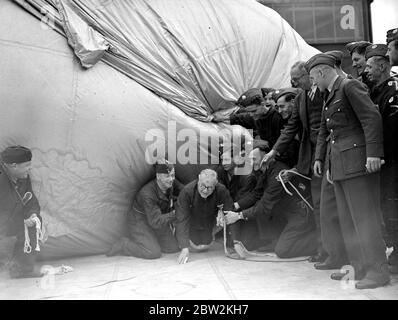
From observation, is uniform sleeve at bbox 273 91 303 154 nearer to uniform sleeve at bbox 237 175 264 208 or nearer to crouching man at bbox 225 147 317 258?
crouching man at bbox 225 147 317 258

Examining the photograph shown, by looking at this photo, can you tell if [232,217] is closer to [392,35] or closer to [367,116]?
[367,116]

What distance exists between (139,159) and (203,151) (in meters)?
0.48

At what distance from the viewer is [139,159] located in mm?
3350

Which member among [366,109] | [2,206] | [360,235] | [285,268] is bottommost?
[285,268]

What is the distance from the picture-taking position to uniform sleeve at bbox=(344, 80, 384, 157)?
2342mm

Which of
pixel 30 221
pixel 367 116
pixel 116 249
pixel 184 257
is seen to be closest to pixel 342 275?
pixel 367 116

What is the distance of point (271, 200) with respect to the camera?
335cm

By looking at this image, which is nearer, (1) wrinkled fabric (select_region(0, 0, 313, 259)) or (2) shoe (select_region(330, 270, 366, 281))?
(2) shoe (select_region(330, 270, 366, 281))

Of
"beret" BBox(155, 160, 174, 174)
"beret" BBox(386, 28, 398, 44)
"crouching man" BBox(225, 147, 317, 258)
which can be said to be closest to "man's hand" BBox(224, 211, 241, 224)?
"crouching man" BBox(225, 147, 317, 258)

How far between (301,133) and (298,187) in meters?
0.38

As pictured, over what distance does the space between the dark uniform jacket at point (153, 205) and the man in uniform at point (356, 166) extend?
1.29m

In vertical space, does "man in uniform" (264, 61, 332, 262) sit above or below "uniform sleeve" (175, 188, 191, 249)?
above
